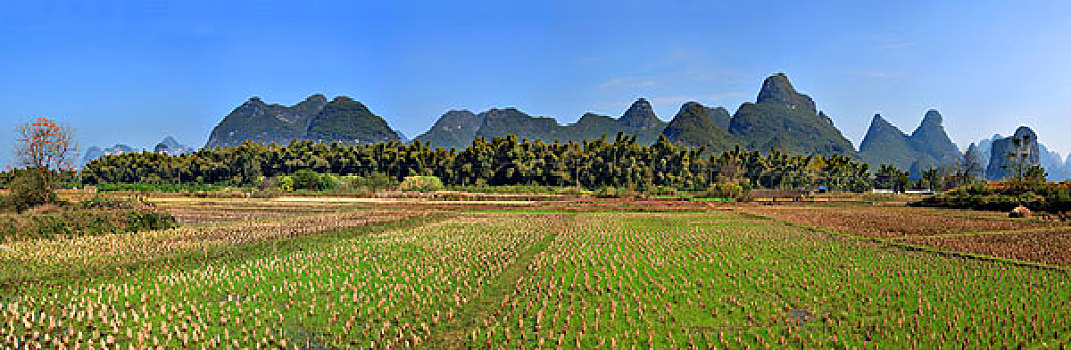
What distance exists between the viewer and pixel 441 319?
8406mm

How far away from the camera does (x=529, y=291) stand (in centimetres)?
1027

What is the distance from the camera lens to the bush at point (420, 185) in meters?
54.4

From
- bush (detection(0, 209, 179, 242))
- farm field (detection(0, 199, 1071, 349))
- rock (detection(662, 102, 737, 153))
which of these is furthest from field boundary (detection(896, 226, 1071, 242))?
rock (detection(662, 102, 737, 153))

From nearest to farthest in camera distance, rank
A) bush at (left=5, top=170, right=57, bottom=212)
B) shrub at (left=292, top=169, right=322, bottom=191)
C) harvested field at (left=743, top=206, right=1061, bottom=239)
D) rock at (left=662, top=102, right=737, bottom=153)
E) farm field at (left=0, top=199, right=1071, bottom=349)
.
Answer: farm field at (left=0, top=199, right=1071, bottom=349), bush at (left=5, top=170, right=57, bottom=212), harvested field at (left=743, top=206, right=1061, bottom=239), shrub at (left=292, top=169, right=322, bottom=191), rock at (left=662, top=102, right=737, bottom=153)

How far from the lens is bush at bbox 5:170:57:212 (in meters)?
20.3

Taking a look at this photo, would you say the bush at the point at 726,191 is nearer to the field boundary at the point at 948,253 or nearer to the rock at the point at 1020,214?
the rock at the point at 1020,214

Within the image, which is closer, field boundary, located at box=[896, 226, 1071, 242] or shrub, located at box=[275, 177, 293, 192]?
field boundary, located at box=[896, 226, 1071, 242]

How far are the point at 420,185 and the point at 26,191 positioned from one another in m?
35.6

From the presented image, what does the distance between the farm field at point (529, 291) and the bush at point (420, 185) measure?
116 feet

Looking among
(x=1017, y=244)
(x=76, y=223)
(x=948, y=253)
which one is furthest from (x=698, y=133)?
(x=76, y=223)

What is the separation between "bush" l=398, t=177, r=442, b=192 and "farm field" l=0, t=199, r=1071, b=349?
116 ft

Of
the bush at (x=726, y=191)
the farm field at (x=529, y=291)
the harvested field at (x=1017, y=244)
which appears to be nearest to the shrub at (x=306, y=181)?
the farm field at (x=529, y=291)

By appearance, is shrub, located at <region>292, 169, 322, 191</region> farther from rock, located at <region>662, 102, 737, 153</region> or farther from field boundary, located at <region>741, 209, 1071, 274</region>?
rock, located at <region>662, 102, 737, 153</region>

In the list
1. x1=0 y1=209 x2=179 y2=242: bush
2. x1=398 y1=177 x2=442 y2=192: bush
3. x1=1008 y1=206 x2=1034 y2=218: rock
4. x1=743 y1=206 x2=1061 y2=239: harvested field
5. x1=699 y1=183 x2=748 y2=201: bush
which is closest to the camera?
x1=0 y1=209 x2=179 y2=242: bush
